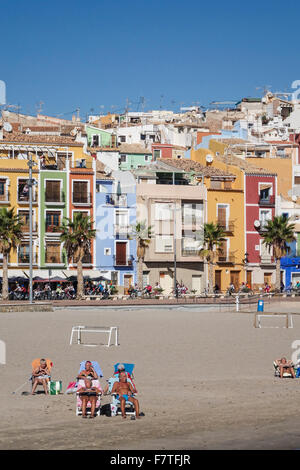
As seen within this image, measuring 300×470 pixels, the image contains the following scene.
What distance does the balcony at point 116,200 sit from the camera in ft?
241

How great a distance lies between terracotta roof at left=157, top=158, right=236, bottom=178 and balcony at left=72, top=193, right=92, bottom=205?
937 centimetres

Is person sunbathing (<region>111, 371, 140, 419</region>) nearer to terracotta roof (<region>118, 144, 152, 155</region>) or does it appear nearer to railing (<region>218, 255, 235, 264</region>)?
railing (<region>218, 255, 235, 264</region>)

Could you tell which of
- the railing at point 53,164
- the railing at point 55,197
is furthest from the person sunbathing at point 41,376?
the railing at point 53,164

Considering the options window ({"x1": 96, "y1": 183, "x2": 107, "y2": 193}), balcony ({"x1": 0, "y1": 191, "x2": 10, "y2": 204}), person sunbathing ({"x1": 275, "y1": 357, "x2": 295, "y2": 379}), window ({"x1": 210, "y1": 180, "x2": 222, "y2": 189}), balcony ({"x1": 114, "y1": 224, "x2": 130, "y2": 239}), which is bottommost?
person sunbathing ({"x1": 275, "y1": 357, "x2": 295, "y2": 379})

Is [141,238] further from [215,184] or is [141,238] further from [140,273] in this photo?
[215,184]

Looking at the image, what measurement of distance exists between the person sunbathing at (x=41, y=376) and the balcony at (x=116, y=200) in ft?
178

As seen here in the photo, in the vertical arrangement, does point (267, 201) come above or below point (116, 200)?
above

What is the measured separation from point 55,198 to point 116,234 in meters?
5.43

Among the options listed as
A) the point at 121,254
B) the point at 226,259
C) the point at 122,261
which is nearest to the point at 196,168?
the point at 226,259

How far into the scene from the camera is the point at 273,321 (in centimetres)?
4272

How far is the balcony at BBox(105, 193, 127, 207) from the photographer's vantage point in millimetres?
73312

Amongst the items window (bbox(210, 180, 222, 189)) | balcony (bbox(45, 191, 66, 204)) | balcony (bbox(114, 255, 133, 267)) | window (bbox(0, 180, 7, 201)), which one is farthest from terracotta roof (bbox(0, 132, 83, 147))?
window (bbox(210, 180, 222, 189))

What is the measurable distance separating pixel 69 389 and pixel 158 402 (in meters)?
1.71
